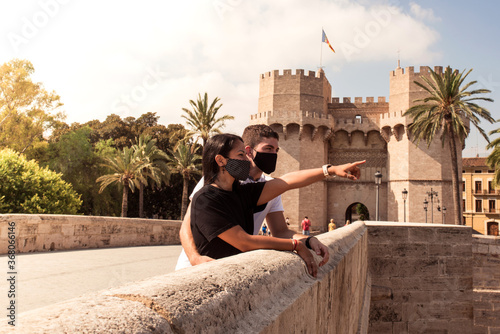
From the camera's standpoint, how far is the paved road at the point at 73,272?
4.35 m

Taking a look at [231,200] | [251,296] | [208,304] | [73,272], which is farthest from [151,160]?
[208,304]

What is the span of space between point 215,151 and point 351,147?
32804mm

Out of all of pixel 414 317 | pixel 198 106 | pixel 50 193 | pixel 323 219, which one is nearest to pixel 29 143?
pixel 198 106

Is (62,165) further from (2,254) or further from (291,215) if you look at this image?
(2,254)

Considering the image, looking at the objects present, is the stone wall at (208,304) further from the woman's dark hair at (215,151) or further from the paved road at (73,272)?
the paved road at (73,272)

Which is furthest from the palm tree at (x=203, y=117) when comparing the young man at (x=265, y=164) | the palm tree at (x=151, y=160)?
the young man at (x=265, y=164)

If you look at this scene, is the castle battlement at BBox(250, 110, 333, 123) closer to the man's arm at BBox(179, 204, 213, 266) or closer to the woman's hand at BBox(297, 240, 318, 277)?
the man's arm at BBox(179, 204, 213, 266)

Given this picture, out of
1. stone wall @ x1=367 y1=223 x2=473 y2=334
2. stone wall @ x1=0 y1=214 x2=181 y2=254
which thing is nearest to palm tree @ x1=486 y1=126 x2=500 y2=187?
Answer: stone wall @ x1=367 y1=223 x2=473 y2=334

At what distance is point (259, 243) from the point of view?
2084mm

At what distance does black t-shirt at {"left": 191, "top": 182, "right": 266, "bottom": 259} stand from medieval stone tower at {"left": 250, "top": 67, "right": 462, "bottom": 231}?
93.8 ft

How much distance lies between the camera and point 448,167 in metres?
30.8

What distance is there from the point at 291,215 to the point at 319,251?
28.7 m

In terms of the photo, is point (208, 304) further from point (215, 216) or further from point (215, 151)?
point (215, 151)

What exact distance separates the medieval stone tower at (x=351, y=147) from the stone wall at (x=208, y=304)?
2901cm
